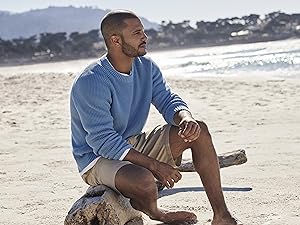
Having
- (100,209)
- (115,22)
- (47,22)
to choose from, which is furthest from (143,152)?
(47,22)

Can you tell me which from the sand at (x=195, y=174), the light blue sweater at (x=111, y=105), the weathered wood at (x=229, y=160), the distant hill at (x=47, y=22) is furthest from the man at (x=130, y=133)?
the distant hill at (x=47, y=22)

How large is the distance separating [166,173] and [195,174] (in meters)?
1.55

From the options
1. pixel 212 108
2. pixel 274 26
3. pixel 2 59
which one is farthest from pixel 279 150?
pixel 274 26

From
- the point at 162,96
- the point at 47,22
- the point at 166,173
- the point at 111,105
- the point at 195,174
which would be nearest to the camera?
the point at 166,173

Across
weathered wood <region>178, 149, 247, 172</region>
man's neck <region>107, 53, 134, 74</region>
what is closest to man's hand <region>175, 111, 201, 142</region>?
man's neck <region>107, 53, 134, 74</region>

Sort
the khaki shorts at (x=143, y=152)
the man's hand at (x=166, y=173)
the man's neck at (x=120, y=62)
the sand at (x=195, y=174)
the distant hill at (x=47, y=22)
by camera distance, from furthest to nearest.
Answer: the distant hill at (x=47, y=22) → the sand at (x=195, y=174) → the man's neck at (x=120, y=62) → the khaki shorts at (x=143, y=152) → the man's hand at (x=166, y=173)

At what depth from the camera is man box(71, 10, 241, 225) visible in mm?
3363

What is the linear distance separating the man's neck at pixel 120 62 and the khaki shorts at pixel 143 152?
37cm

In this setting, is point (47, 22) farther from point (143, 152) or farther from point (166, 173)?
point (166, 173)

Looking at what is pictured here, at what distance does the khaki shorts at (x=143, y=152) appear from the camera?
135 inches

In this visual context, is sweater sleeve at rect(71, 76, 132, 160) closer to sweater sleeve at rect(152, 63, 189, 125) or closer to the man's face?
the man's face

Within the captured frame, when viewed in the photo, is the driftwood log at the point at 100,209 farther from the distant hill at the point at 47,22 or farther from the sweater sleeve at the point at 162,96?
the distant hill at the point at 47,22

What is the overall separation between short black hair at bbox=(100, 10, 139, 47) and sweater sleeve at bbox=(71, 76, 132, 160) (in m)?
0.26

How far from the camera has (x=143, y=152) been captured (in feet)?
12.0
